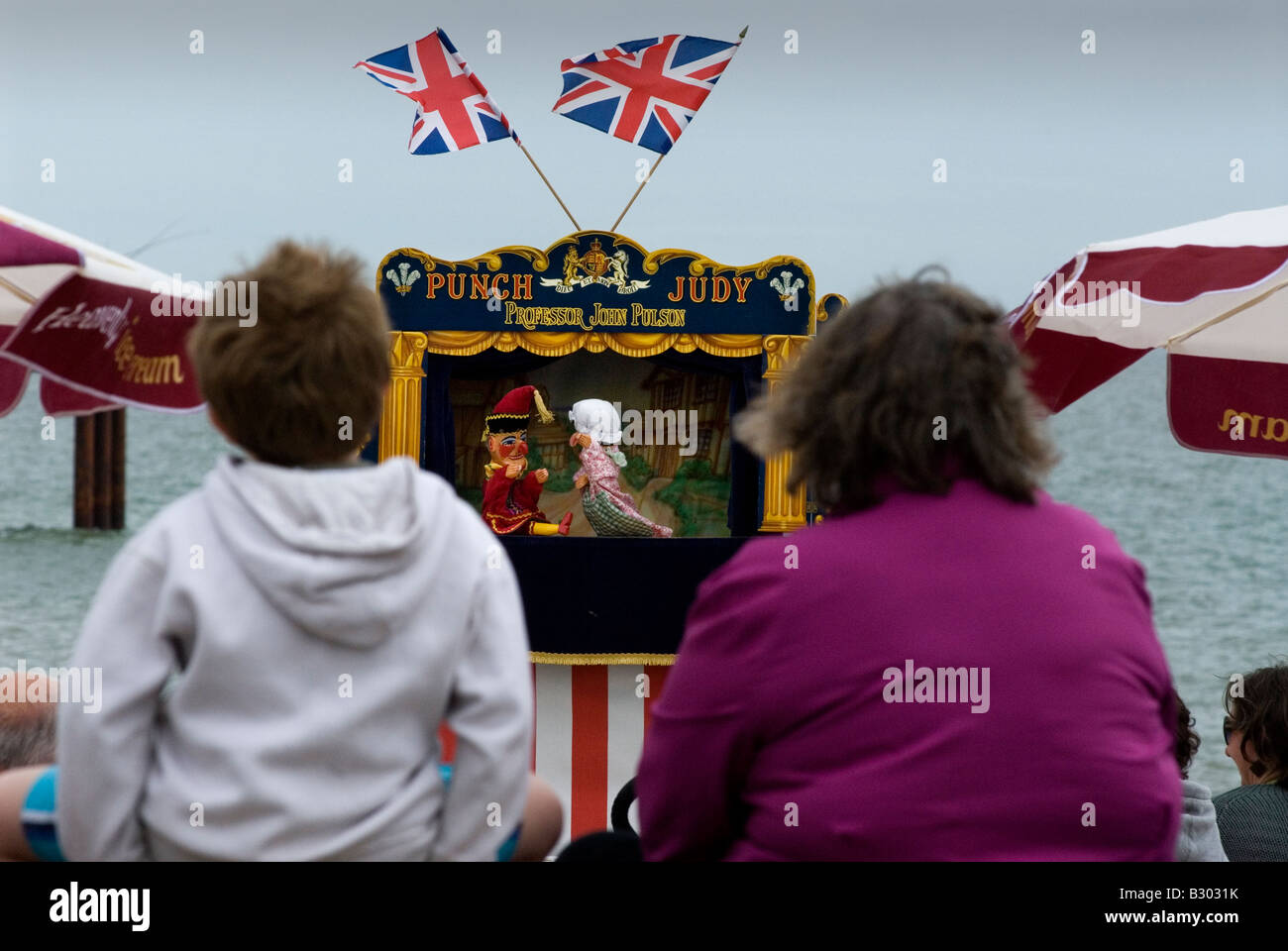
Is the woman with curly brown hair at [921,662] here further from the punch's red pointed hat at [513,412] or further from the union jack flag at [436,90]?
the union jack flag at [436,90]

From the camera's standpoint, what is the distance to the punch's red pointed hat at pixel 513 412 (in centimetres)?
564

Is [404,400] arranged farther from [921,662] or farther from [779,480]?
[921,662]

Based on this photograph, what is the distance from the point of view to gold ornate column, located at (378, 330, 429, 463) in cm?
555

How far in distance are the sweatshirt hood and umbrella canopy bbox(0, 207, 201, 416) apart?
7.95 feet

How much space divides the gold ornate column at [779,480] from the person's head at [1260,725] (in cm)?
294

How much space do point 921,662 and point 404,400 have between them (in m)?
4.27

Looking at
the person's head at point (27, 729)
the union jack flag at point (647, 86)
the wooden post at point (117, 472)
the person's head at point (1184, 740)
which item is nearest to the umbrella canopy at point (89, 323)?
the person's head at point (27, 729)

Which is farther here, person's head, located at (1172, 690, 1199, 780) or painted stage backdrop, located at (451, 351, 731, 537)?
painted stage backdrop, located at (451, 351, 731, 537)

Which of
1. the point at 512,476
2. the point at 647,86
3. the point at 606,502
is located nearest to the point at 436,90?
the point at 647,86

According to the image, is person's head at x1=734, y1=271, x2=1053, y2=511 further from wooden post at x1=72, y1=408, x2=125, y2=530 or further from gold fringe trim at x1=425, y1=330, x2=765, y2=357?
wooden post at x1=72, y1=408, x2=125, y2=530

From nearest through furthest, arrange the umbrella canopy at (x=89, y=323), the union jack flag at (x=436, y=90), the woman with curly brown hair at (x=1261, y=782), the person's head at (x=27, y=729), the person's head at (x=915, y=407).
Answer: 1. the person's head at (x=915, y=407)
2. the person's head at (x=27, y=729)
3. the woman with curly brown hair at (x=1261, y=782)
4. the umbrella canopy at (x=89, y=323)
5. the union jack flag at (x=436, y=90)

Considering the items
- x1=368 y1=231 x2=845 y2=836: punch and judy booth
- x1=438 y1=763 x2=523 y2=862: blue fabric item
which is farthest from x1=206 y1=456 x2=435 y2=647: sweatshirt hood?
x1=368 y1=231 x2=845 y2=836: punch and judy booth

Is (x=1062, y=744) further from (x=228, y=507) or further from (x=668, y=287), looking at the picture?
Result: (x=668, y=287)
